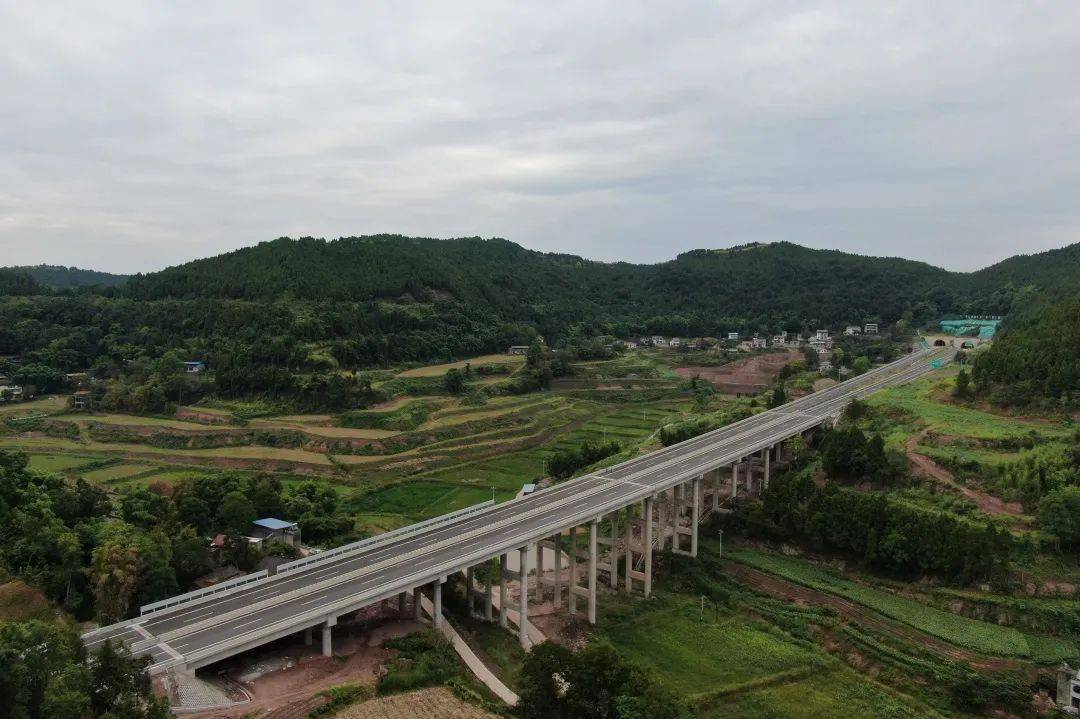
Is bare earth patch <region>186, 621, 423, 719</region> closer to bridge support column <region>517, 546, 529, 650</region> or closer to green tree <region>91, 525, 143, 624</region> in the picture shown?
bridge support column <region>517, 546, 529, 650</region>

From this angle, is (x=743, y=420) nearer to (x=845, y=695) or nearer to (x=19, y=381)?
(x=845, y=695)

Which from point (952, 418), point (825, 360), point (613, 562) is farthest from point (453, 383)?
point (825, 360)

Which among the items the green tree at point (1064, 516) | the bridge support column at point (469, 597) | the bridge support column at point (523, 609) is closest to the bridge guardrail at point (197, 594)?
the bridge support column at point (469, 597)

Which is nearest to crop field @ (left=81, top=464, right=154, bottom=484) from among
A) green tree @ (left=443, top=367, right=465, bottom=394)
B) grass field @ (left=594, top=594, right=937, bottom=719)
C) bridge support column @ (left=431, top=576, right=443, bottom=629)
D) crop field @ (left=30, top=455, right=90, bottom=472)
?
crop field @ (left=30, top=455, right=90, bottom=472)

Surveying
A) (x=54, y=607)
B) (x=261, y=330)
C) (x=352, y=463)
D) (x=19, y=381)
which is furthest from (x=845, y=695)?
(x=19, y=381)

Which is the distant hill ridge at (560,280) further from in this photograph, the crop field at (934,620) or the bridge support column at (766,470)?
the crop field at (934,620)
